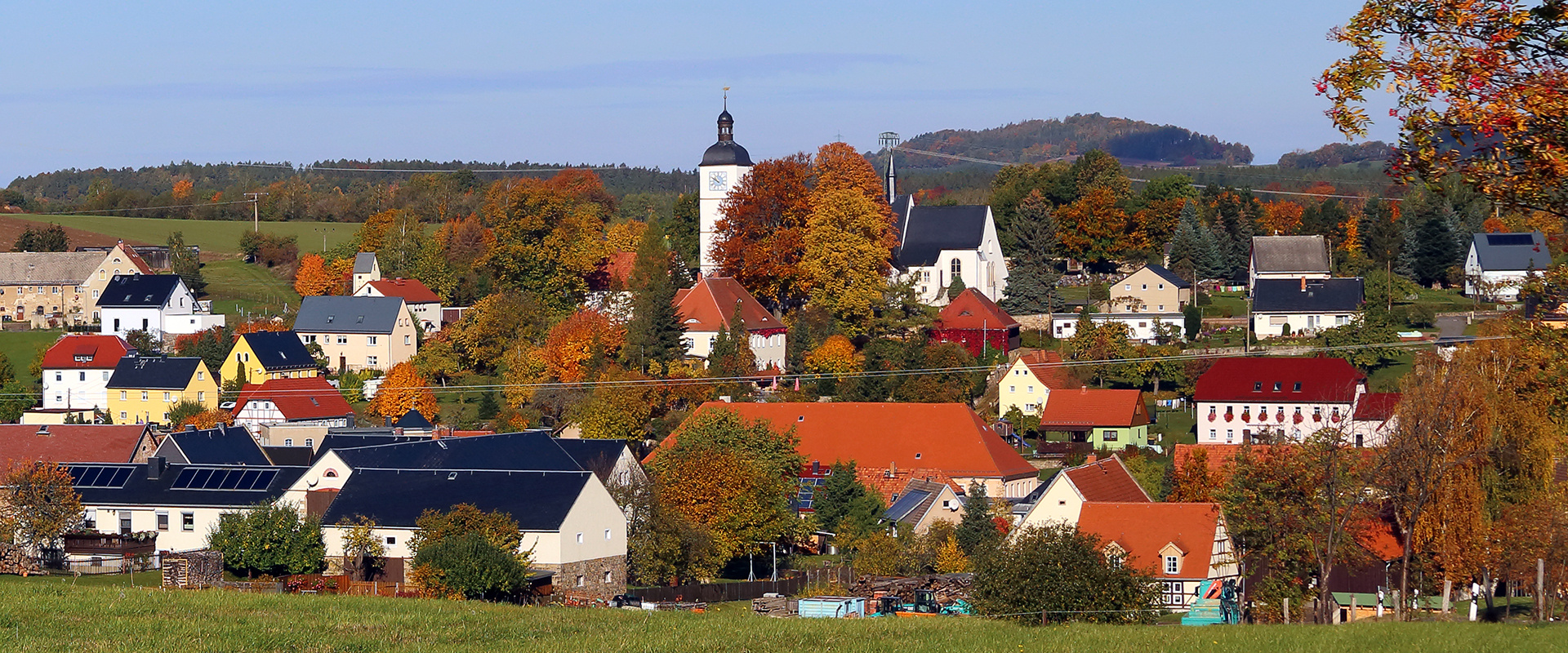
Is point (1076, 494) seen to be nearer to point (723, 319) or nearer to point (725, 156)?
point (723, 319)

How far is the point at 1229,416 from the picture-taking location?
182 ft

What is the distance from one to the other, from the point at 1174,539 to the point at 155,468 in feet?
87.2

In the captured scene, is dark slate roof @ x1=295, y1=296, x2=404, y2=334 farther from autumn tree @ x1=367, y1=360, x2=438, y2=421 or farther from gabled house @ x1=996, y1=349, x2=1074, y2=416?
gabled house @ x1=996, y1=349, x2=1074, y2=416

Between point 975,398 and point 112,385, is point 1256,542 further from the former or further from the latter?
point 112,385

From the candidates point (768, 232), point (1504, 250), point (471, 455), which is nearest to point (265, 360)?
point (768, 232)

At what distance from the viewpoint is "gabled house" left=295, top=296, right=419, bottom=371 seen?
229ft

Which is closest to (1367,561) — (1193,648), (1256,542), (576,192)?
(1256,542)

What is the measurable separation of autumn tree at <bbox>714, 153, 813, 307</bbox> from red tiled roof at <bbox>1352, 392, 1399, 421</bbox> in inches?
950

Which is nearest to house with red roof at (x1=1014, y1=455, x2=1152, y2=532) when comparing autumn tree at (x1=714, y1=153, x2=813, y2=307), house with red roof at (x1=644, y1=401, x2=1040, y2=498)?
house with red roof at (x1=644, y1=401, x2=1040, y2=498)

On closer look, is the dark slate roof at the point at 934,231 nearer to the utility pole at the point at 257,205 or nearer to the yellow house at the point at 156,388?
the yellow house at the point at 156,388

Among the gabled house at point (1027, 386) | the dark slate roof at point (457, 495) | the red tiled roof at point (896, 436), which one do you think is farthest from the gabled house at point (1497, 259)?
the dark slate roof at point (457, 495)

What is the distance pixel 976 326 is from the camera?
68.1 m

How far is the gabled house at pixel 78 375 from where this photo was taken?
2552 inches

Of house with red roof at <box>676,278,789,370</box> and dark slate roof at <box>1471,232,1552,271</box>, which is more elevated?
dark slate roof at <box>1471,232,1552,271</box>
